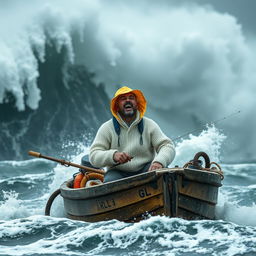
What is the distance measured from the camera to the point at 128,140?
8852 millimetres

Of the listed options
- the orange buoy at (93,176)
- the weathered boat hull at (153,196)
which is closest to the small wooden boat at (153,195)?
the weathered boat hull at (153,196)

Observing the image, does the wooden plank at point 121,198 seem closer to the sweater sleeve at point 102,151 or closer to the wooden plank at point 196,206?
the wooden plank at point 196,206

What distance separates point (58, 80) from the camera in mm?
28734

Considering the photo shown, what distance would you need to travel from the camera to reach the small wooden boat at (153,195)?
7961 millimetres

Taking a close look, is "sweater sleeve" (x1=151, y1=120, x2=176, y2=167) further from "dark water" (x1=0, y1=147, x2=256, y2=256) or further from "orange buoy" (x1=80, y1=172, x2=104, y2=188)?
"orange buoy" (x1=80, y1=172, x2=104, y2=188)


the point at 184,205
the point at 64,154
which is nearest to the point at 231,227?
the point at 184,205

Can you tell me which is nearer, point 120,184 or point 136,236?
point 136,236

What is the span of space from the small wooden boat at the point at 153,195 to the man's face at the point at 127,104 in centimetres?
113

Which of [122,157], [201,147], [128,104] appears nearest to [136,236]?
[122,157]

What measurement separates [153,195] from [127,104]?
146 centimetres

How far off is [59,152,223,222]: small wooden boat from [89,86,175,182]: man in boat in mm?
565

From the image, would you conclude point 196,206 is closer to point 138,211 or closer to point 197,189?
point 197,189

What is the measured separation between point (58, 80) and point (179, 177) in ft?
69.6

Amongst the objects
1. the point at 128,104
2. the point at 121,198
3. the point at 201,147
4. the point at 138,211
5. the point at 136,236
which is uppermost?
the point at 201,147
